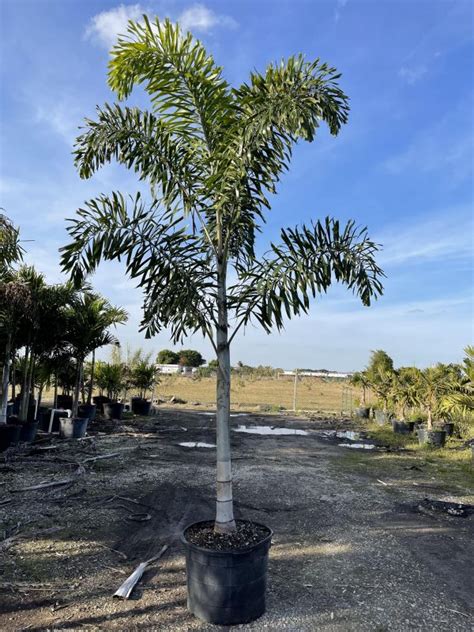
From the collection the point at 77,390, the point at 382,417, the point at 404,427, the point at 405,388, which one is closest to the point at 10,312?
the point at 77,390

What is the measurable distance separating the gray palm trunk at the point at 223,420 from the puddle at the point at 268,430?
37.9 ft

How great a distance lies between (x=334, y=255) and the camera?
4180 millimetres

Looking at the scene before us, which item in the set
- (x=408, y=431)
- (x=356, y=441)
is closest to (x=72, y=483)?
(x=356, y=441)

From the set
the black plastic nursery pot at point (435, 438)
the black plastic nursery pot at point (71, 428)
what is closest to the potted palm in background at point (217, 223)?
the black plastic nursery pot at point (71, 428)

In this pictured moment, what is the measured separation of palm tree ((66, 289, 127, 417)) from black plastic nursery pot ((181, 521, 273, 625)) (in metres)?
9.21

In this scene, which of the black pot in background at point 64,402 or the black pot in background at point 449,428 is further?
the black pot in background at point 64,402

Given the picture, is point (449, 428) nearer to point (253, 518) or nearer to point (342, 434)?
point (342, 434)

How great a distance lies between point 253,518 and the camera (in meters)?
6.09

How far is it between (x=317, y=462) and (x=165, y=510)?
506cm

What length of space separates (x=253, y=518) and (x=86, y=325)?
779cm

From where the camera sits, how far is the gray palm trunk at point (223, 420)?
396cm

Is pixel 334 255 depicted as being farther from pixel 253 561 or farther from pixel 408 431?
pixel 408 431

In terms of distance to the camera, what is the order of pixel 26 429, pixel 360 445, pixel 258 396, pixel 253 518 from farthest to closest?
pixel 258 396
pixel 360 445
pixel 26 429
pixel 253 518

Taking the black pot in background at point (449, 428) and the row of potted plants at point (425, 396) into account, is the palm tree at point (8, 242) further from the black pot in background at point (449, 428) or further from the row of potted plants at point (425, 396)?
the black pot in background at point (449, 428)
